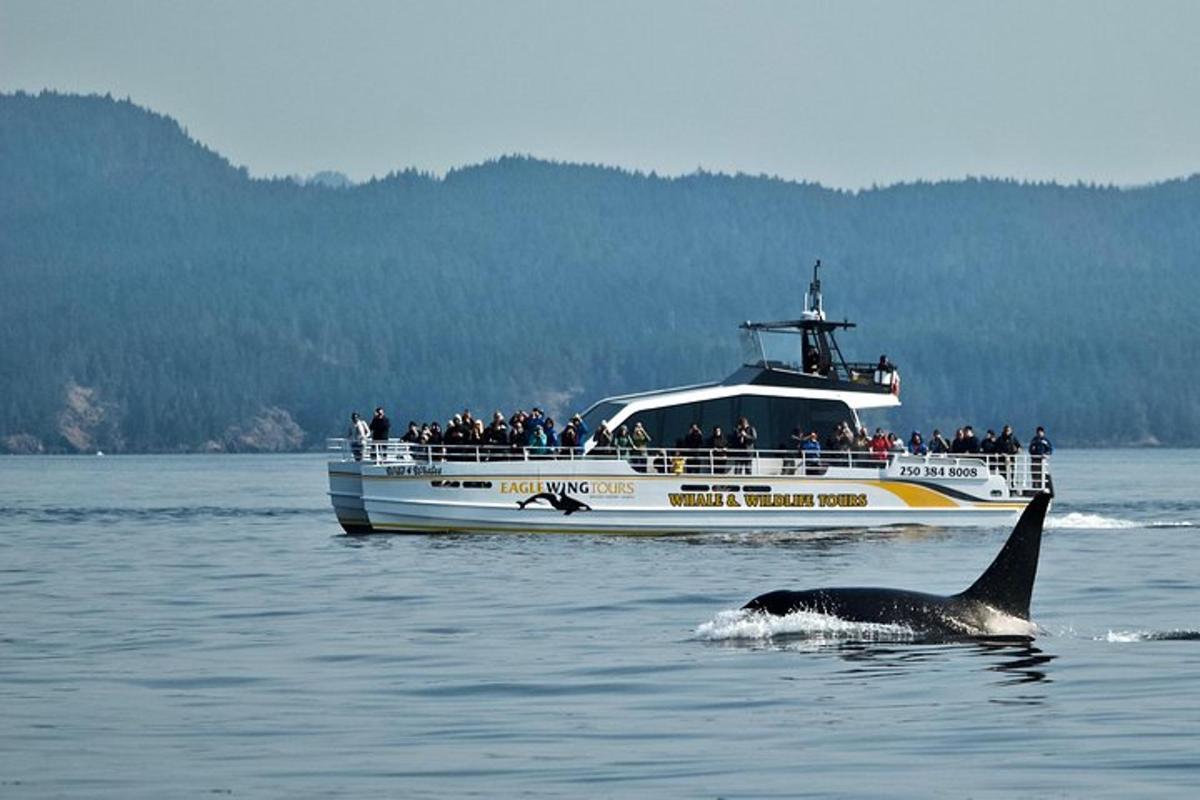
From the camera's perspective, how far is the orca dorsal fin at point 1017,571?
28.6 m

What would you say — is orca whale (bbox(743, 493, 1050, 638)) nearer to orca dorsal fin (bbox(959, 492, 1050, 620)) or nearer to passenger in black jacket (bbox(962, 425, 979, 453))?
orca dorsal fin (bbox(959, 492, 1050, 620))

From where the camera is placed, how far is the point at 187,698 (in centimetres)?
2469

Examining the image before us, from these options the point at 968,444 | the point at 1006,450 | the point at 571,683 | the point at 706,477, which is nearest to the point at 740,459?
the point at 706,477

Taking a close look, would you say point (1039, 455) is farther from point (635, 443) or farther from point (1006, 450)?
point (635, 443)

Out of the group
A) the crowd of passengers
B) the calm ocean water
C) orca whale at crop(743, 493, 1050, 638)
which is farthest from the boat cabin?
orca whale at crop(743, 493, 1050, 638)

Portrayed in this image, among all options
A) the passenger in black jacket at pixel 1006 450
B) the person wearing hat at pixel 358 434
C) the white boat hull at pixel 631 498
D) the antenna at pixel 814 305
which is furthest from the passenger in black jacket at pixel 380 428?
the passenger in black jacket at pixel 1006 450

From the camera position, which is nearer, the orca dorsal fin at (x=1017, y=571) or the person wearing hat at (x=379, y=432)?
the orca dorsal fin at (x=1017, y=571)

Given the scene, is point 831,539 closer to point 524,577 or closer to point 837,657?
point 524,577

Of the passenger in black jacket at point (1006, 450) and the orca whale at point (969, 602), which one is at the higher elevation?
the passenger in black jacket at point (1006, 450)

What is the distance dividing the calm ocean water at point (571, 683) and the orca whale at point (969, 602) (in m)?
0.31

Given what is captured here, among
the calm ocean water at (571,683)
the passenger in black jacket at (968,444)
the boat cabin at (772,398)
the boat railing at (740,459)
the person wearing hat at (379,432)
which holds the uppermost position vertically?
the boat cabin at (772,398)

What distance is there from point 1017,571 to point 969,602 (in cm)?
83

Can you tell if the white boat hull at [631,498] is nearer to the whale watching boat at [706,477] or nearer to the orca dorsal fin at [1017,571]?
the whale watching boat at [706,477]

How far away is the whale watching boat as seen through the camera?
2128 inches
